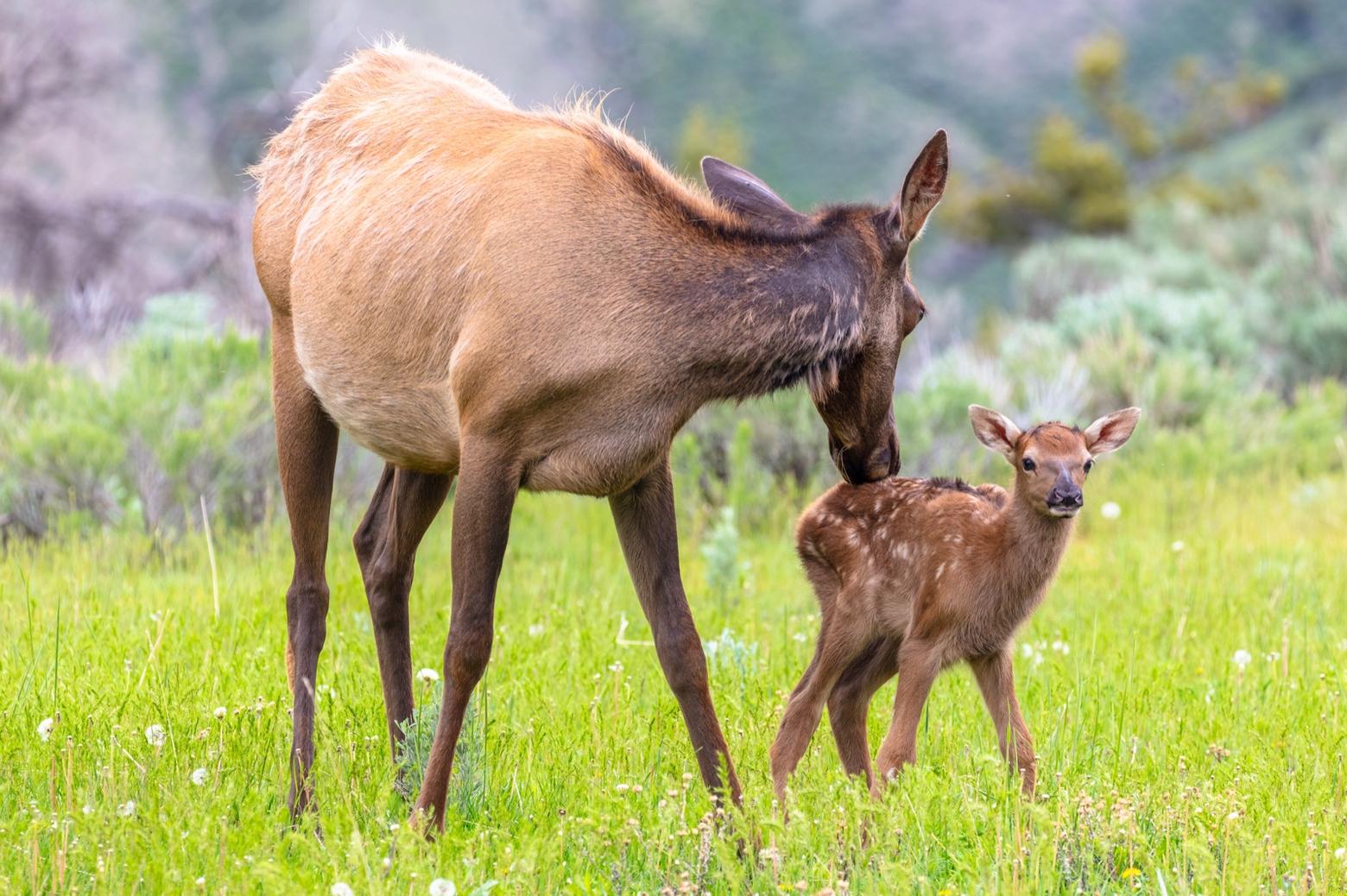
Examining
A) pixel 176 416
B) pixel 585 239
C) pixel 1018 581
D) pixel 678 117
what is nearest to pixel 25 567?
pixel 176 416

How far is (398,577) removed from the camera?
537 centimetres

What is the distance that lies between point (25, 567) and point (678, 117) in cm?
4238

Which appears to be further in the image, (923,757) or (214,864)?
(923,757)

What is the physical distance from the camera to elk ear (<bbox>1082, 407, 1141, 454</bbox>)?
5.39 m

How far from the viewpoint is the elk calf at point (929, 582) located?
5.09 meters

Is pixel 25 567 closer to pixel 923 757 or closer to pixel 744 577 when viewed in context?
pixel 744 577

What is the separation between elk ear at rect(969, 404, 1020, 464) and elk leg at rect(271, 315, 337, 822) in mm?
2195

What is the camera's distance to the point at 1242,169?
123 feet

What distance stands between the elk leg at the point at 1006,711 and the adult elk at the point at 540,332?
0.80 metres

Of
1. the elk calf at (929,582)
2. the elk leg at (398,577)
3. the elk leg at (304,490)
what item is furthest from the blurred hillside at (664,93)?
the elk calf at (929,582)

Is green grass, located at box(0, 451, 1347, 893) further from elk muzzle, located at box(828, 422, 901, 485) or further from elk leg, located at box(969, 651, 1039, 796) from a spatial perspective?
elk muzzle, located at box(828, 422, 901, 485)

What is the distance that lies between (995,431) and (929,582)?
643 mm

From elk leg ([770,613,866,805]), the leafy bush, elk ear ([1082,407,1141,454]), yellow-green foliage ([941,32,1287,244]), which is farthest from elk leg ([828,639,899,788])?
yellow-green foliage ([941,32,1287,244])

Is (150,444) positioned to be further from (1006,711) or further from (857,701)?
(1006,711)
